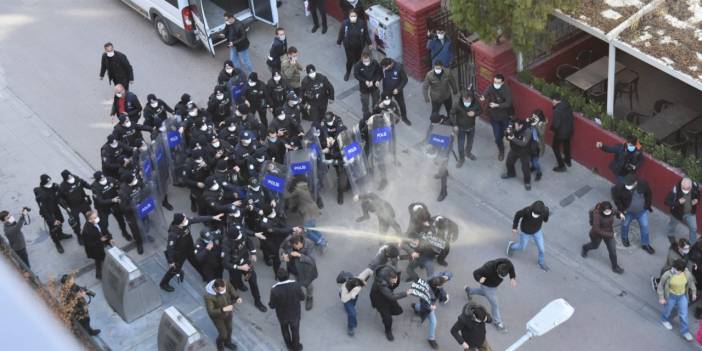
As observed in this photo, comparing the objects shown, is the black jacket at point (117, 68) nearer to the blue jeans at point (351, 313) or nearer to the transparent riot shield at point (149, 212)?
the transparent riot shield at point (149, 212)

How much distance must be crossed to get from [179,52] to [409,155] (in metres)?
6.42

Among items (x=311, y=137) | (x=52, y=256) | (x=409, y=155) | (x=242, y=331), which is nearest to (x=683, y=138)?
(x=409, y=155)

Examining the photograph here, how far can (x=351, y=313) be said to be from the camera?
11.9 m

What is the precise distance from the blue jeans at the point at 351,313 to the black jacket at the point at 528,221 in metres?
2.65

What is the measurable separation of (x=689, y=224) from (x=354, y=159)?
17.1ft

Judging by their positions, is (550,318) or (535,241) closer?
(550,318)

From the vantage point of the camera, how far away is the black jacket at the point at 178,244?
40.6 ft

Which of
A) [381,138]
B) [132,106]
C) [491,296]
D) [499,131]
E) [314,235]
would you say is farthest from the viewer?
[132,106]

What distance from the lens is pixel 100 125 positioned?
56.2ft

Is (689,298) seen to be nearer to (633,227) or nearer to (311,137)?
(633,227)

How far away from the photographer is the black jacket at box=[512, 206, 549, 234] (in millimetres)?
12297

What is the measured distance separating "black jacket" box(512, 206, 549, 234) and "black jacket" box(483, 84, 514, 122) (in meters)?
2.69

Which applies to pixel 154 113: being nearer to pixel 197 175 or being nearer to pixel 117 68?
pixel 197 175

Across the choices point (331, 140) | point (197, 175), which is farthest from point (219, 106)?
point (331, 140)
